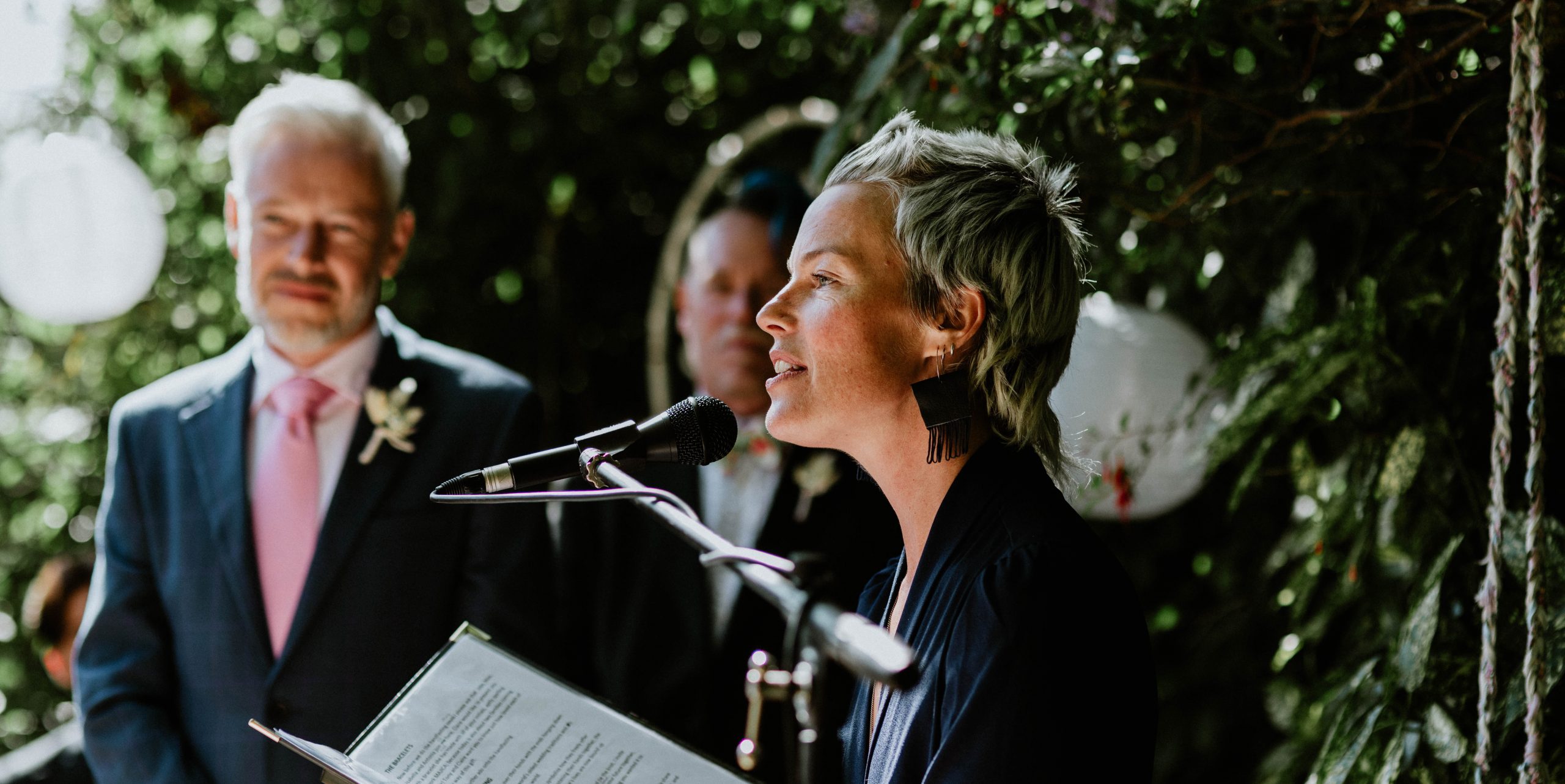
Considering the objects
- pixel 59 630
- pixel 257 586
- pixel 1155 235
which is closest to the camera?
pixel 257 586

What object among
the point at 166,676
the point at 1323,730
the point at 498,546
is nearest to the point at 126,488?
the point at 166,676

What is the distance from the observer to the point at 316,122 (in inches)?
90.8

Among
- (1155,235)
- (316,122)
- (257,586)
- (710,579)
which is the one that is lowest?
(710,579)

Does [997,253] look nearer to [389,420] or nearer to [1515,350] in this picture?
[1515,350]

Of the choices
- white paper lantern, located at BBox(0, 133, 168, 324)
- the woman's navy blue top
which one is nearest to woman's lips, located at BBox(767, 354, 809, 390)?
the woman's navy blue top

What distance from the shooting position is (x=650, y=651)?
2318 mm

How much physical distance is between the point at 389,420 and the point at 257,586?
0.37 meters

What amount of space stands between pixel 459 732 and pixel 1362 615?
169 centimetres

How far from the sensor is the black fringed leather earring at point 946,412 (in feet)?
5.11

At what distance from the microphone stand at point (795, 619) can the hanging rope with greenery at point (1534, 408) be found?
0.99 meters

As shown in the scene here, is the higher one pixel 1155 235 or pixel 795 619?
pixel 795 619

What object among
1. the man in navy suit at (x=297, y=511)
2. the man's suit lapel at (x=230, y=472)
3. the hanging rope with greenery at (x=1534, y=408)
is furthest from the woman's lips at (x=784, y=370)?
the man's suit lapel at (x=230, y=472)

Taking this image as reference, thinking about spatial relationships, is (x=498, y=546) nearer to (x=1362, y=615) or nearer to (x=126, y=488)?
(x=126, y=488)

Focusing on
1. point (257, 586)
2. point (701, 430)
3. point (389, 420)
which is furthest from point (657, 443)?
point (257, 586)
